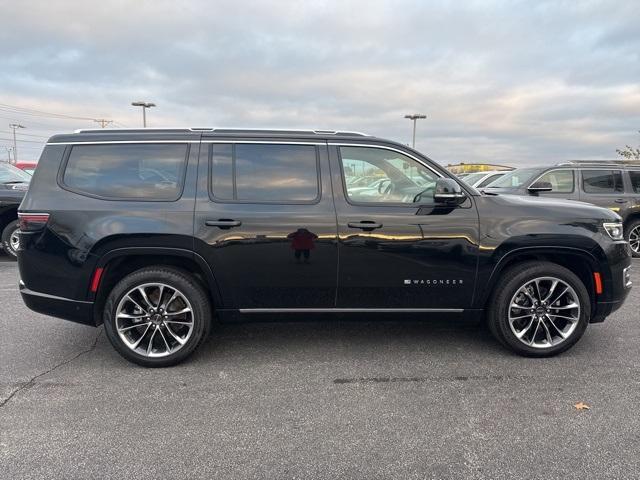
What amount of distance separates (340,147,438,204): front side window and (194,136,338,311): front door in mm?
229

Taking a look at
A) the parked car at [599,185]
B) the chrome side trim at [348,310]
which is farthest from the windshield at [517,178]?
the chrome side trim at [348,310]

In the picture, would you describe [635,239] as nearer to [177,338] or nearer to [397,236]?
[397,236]

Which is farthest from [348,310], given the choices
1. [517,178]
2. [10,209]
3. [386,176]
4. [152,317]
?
[10,209]

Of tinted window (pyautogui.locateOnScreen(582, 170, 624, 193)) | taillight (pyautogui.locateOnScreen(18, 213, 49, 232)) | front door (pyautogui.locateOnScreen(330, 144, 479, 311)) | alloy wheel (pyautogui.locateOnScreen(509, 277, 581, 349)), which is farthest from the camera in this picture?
tinted window (pyautogui.locateOnScreen(582, 170, 624, 193))

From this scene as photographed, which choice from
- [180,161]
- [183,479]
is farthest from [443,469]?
[180,161]

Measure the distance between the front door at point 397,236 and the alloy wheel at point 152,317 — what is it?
4.27 ft

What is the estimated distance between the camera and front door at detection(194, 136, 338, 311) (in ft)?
11.4

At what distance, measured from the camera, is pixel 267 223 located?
11.4 feet

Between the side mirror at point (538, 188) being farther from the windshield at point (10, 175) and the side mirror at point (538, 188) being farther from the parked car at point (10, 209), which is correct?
the windshield at point (10, 175)

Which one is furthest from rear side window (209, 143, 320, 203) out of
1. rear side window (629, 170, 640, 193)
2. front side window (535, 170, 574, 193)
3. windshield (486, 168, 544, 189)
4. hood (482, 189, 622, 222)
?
rear side window (629, 170, 640, 193)

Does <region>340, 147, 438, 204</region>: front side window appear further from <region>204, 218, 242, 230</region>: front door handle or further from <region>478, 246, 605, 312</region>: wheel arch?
<region>204, 218, 242, 230</region>: front door handle

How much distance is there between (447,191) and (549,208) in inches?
37.0

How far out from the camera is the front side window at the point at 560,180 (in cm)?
808

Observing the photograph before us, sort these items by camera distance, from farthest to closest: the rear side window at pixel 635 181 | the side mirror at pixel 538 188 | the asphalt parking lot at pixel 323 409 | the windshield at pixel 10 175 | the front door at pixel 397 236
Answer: the rear side window at pixel 635 181 → the windshield at pixel 10 175 → the side mirror at pixel 538 188 → the front door at pixel 397 236 → the asphalt parking lot at pixel 323 409
